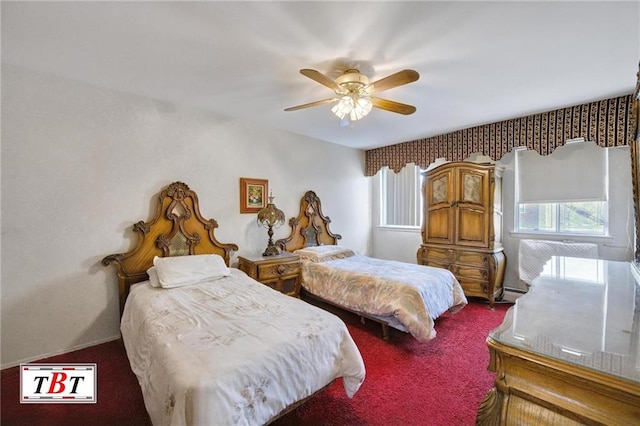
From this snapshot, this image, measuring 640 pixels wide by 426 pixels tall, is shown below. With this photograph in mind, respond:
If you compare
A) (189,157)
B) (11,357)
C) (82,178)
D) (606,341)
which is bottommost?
(11,357)

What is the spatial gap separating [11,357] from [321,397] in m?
2.54

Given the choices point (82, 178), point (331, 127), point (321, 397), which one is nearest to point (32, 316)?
Answer: point (82, 178)

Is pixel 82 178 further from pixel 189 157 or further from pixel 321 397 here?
pixel 321 397

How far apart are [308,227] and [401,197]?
1.99 meters

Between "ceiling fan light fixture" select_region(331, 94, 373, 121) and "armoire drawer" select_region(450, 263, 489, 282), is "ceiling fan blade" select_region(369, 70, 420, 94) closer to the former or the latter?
"ceiling fan light fixture" select_region(331, 94, 373, 121)

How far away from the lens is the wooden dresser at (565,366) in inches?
28.9

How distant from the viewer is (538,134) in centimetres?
318

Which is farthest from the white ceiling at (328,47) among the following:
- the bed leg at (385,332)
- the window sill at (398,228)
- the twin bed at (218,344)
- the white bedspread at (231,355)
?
the window sill at (398,228)

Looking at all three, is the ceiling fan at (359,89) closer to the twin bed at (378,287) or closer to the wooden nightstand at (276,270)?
the twin bed at (378,287)

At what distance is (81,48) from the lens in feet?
6.31

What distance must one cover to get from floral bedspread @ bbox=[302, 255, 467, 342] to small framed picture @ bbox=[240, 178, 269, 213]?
1.04 m

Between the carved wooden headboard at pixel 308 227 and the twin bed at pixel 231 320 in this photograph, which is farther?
the carved wooden headboard at pixel 308 227

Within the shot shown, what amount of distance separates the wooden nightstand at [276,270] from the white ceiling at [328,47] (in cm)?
182

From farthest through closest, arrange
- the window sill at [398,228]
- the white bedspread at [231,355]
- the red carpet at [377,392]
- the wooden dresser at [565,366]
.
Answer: the window sill at [398,228] < the red carpet at [377,392] < the white bedspread at [231,355] < the wooden dresser at [565,366]
